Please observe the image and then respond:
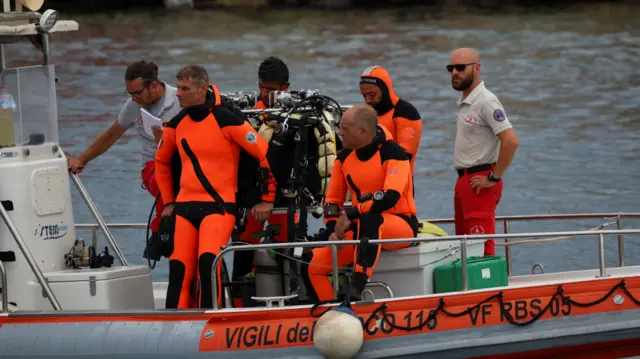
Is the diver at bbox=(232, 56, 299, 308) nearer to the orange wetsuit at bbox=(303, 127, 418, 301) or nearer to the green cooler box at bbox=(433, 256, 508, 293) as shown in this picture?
the orange wetsuit at bbox=(303, 127, 418, 301)

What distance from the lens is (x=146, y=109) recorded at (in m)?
8.25

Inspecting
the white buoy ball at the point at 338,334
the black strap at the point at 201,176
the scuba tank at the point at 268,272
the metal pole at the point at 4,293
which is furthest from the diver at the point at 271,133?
the metal pole at the point at 4,293

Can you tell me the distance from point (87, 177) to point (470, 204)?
504 inches

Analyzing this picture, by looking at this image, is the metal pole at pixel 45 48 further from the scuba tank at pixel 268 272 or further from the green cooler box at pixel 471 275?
the green cooler box at pixel 471 275

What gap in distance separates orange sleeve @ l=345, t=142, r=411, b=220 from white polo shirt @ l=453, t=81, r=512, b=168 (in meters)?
0.86

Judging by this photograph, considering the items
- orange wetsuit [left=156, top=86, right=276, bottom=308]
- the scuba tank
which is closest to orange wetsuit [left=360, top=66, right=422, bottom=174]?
orange wetsuit [left=156, top=86, right=276, bottom=308]

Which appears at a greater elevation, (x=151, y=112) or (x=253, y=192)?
(x=151, y=112)

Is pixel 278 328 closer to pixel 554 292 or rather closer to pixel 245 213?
pixel 245 213

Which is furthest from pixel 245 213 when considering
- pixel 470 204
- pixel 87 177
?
pixel 87 177

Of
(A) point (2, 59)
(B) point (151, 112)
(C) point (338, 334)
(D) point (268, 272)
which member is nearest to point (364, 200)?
(C) point (338, 334)

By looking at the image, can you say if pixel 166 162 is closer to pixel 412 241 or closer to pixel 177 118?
pixel 177 118

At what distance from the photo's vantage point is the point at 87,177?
786 inches

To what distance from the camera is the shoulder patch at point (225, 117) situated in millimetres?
7500

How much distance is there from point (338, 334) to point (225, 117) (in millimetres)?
1500
